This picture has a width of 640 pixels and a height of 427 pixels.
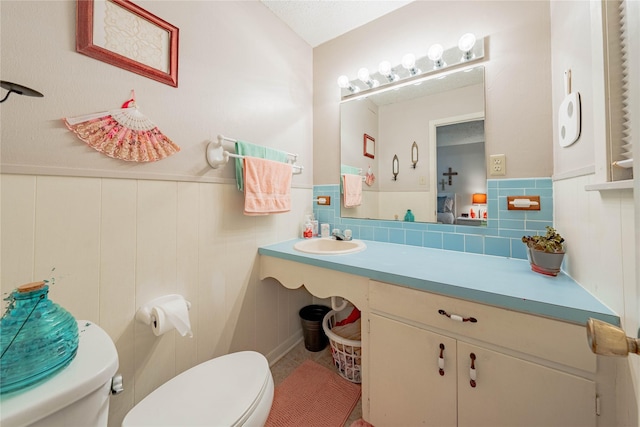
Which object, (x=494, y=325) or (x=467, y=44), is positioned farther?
(x=467, y=44)

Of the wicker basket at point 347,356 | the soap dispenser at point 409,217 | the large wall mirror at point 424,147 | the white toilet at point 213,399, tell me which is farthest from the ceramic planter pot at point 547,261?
the white toilet at point 213,399

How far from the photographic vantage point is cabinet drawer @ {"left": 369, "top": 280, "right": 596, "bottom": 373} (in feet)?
2.28

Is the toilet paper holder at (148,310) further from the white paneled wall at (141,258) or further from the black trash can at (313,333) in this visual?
the black trash can at (313,333)

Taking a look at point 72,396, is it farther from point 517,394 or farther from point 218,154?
point 517,394

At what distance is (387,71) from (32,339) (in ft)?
6.29

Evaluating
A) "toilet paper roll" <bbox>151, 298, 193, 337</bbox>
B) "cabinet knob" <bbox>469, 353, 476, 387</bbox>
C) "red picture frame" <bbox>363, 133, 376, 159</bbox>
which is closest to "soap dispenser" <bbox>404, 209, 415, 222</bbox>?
"red picture frame" <bbox>363, 133, 376, 159</bbox>

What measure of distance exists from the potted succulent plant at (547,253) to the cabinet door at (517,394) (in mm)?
392

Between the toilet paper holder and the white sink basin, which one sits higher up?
the white sink basin

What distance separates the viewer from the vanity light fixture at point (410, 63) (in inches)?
57.3

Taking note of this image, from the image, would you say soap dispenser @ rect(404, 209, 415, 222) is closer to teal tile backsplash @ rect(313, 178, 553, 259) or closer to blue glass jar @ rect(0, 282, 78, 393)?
teal tile backsplash @ rect(313, 178, 553, 259)

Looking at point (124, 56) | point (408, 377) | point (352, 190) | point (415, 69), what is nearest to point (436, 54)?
point (415, 69)

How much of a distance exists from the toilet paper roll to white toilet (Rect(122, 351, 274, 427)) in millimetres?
193

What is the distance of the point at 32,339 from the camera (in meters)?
0.51

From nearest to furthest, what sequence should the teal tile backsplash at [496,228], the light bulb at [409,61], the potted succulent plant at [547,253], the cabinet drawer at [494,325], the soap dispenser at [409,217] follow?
the cabinet drawer at [494,325], the potted succulent plant at [547,253], the teal tile backsplash at [496,228], the light bulb at [409,61], the soap dispenser at [409,217]
